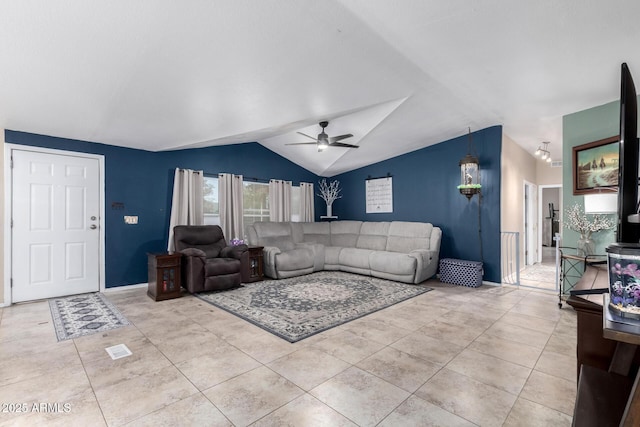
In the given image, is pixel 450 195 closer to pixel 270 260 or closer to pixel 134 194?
pixel 270 260

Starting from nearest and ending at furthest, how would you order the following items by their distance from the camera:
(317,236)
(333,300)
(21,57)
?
(21,57)
(333,300)
(317,236)

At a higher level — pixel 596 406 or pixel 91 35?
pixel 91 35

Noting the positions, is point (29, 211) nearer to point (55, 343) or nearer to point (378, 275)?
point (55, 343)

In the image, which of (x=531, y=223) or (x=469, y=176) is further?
(x=531, y=223)

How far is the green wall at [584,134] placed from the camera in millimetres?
3631

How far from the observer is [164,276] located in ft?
13.7

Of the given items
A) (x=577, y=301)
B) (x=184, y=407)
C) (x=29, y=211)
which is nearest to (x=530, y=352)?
(x=577, y=301)

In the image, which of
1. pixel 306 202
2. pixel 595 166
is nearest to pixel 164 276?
pixel 306 202

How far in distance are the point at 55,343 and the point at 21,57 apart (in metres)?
2.42

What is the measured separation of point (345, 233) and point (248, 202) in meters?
2.28

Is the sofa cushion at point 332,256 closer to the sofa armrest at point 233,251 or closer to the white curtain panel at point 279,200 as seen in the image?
the white curtain panel at point 279,200

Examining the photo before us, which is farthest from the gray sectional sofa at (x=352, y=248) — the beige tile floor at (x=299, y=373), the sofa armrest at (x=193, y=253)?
the beige tile floor at (x=299, y=373)

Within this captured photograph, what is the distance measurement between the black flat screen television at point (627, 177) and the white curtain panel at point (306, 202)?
631cm

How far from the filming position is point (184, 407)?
6.02 ft
